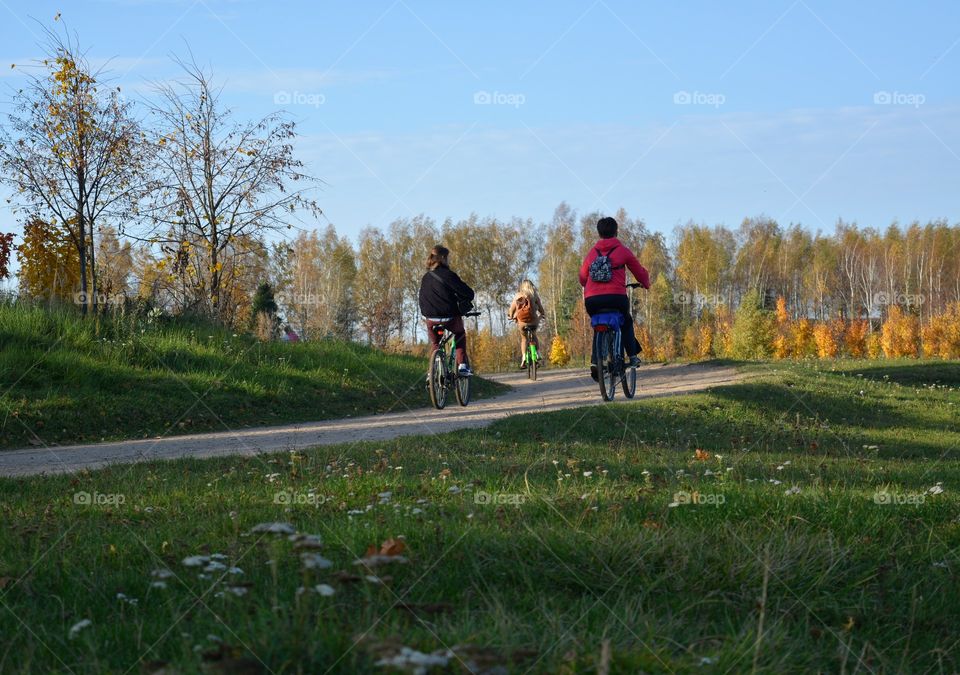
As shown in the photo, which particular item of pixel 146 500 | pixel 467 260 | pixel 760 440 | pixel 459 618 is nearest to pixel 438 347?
pixel 760 440

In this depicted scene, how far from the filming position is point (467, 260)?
72.0m

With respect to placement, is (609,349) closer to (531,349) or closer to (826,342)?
(531,349)

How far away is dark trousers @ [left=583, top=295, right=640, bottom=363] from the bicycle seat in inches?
2.0

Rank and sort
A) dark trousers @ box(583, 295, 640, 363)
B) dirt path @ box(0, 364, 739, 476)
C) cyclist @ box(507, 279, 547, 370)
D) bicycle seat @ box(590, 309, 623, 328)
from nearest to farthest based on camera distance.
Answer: dirt path @ box(0, 364, 739, 476)
dark trousers @ box(583, 295, 640, 363)
bicycle seat @ box(590, 309, 623, 328)
cyclist @ box(507, 279, 547, 370)

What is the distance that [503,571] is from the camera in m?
4.04

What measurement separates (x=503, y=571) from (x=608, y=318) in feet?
30.1

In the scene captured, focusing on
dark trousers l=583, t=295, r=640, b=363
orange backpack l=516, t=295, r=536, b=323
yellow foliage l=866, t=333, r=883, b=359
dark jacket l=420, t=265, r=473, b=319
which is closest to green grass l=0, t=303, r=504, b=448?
orange backpack l=516, t=295, r=536, b=323

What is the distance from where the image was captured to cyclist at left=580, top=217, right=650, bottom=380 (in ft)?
41.4

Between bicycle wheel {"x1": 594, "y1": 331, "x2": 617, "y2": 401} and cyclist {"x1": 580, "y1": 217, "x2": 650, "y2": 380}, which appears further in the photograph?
bicycle wheel {"x1": 594, "y1": 331, "x2": 617, "y2": 401}

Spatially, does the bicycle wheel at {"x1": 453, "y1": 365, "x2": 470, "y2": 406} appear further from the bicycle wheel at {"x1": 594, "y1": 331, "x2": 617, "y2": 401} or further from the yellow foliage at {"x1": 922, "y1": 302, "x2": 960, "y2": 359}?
the yellow foliage at {"x1": 922, "y1": 302, "x2": 960, "y2": 359}

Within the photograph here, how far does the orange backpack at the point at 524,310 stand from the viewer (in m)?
20.6

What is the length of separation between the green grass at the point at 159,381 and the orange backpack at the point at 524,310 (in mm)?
2541

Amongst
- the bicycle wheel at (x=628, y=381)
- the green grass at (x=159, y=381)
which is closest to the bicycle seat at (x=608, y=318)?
the bicycle wheel at (x=628, y=381)

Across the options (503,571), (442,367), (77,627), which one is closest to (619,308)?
(442,367)
